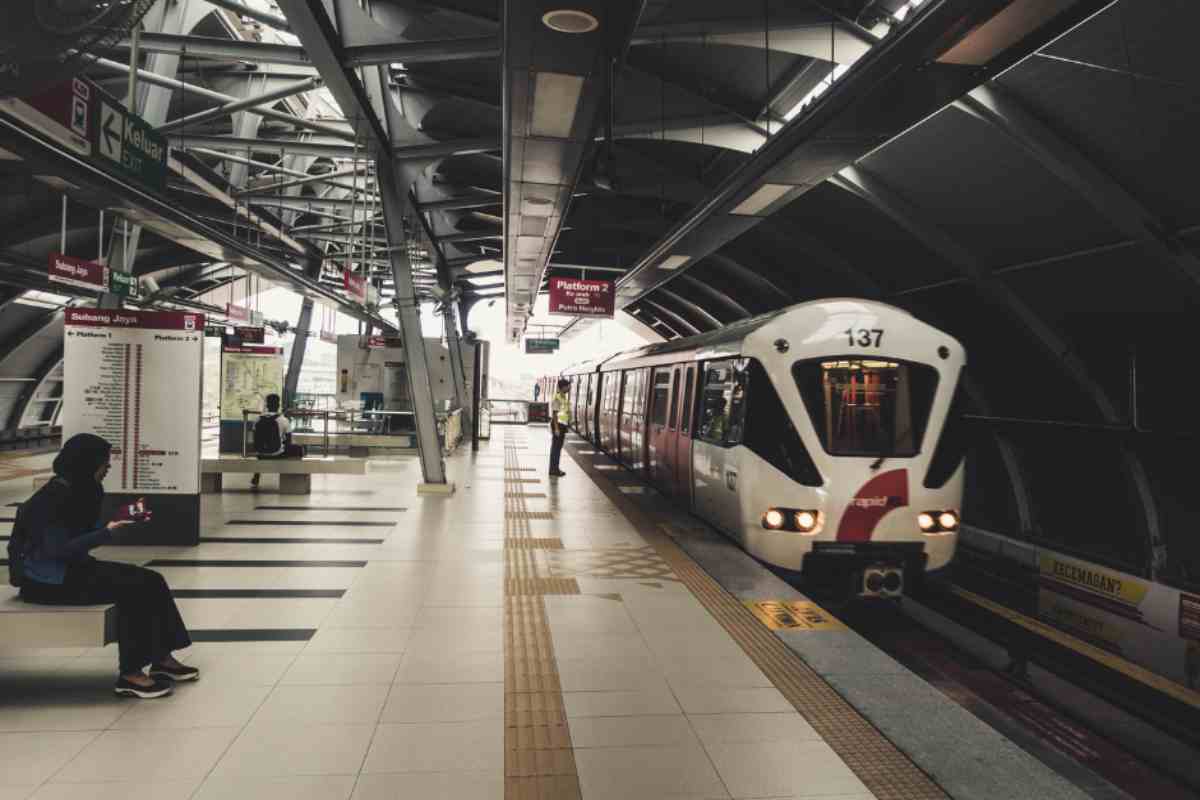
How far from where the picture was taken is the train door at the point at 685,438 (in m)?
10.4

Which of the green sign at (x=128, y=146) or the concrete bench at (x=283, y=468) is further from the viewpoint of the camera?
the concrete bench at (x=283, y=468)

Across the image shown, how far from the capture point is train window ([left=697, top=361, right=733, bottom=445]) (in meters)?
8.58

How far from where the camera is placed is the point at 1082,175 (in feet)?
28.9

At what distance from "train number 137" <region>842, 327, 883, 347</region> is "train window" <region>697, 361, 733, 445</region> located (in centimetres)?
134

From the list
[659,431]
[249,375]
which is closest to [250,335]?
[249,375]

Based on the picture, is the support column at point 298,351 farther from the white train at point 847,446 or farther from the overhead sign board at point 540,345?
the white train at point 847,446

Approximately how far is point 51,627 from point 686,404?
7.58 meters

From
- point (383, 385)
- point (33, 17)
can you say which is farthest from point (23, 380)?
point (33, 17)

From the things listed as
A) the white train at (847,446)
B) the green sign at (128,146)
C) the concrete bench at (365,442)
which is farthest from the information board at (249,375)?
the white train at (847,446)

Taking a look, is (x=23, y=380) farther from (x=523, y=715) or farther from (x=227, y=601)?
(x=523, y=715)

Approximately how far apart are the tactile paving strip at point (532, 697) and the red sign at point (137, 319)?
377cm

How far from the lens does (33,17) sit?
8.45 feet

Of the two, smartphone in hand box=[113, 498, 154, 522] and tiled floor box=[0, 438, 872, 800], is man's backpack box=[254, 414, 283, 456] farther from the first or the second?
smartphone in hand box=[113, 498, 154, 522]

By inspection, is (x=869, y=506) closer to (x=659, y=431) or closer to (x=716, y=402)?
(x=716, y=402)
